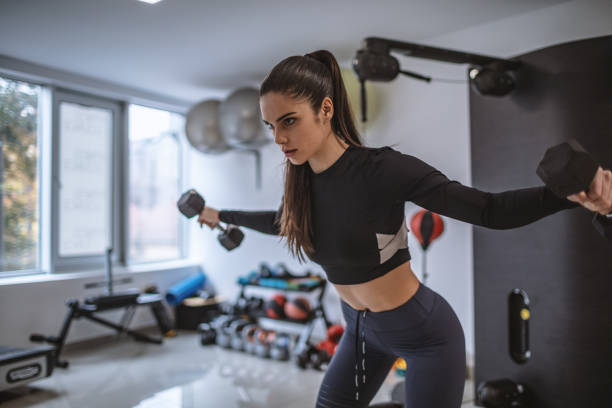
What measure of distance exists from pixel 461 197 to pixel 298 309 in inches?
120

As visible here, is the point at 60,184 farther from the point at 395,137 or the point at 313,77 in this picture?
the point at 313,77

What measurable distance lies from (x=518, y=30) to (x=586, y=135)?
3.94 ft

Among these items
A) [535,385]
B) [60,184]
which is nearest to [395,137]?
[535,385]

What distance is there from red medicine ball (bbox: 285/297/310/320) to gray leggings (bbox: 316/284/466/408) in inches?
99.0

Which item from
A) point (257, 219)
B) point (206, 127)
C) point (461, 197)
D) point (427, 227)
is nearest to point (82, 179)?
point (206, 127)

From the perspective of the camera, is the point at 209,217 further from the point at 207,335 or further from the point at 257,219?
the point at 207,335

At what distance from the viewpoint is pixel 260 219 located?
1.44 meters

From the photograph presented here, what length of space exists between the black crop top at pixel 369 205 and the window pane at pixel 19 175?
3.68 m

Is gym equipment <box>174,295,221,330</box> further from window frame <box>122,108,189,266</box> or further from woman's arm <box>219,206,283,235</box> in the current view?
woman's arm <box>219,206,283,235</box>

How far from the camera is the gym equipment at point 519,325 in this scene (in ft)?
7.96

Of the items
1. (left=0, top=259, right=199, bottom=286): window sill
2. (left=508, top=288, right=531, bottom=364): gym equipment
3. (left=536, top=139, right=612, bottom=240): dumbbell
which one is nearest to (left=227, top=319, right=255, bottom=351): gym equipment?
(left=0, top=259, right=199, bottom=286): window sill

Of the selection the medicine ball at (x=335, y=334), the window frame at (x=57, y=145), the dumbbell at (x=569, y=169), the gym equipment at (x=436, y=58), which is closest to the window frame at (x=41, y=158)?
the window frame at (x=57, y=145)

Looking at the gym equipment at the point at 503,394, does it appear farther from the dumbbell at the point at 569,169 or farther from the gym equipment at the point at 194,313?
the gym equipment at the point at 194,313

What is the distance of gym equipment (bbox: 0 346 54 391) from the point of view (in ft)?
9.10
